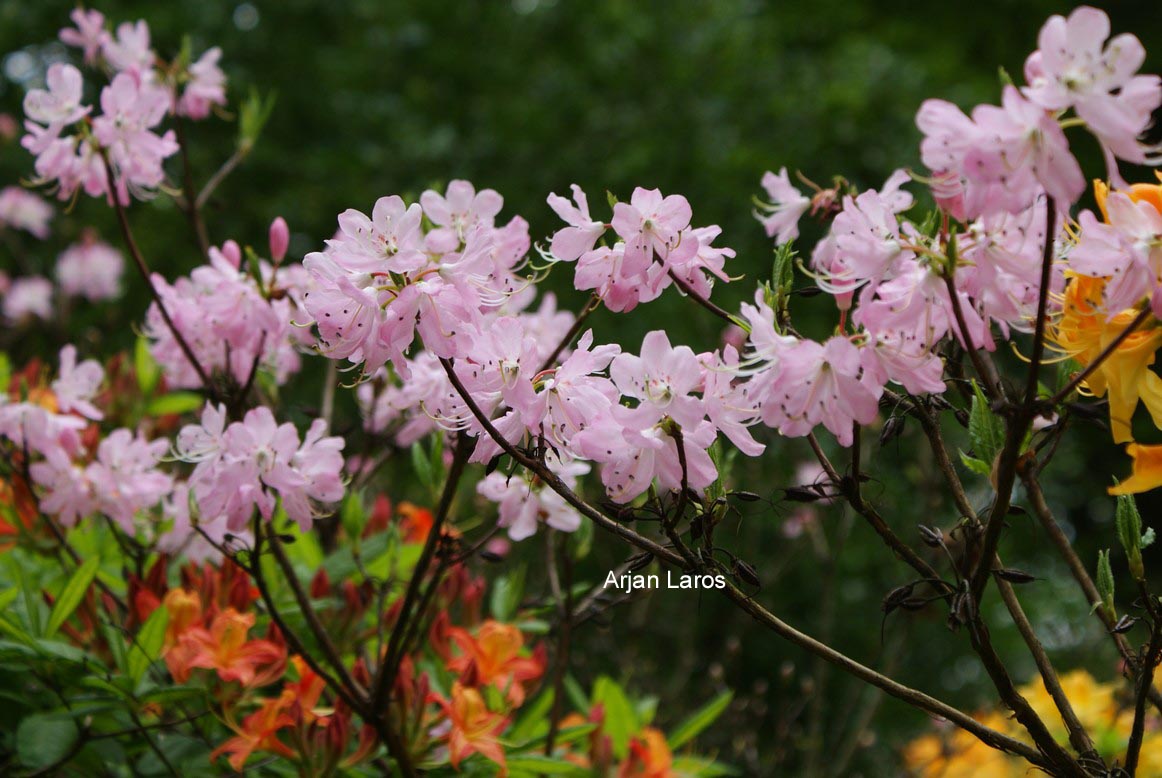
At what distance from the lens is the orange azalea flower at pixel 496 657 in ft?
6.26

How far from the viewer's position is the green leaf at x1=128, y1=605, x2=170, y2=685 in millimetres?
1712

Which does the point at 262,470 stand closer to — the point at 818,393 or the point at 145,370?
the point at 818,393

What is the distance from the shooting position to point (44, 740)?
64.6 inches

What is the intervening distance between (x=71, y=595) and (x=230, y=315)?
1.77ft

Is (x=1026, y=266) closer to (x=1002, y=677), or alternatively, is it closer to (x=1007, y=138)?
(x=1007, y=138)

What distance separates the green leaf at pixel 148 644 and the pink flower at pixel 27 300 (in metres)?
4.19

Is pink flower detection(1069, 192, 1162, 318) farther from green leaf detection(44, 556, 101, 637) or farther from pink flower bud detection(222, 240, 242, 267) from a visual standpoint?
green leaf detection(44, 556, 101, 637)

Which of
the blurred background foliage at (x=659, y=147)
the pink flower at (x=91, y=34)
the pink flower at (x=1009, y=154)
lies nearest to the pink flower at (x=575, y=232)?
the pink flower at (x=1009, y=154)

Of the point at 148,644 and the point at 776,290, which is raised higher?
the point at 776,290

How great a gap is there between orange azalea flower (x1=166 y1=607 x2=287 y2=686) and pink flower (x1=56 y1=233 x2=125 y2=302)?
4.20 metres

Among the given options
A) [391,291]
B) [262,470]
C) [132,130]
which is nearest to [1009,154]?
[391,291]

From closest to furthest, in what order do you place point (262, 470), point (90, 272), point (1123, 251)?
1. point (1123, 251)
2. point (262, 470)
3. point (90, 272)

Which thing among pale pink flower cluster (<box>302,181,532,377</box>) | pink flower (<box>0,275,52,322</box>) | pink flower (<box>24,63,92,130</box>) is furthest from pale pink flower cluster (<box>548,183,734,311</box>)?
pink flower (<box>0,275,52,322</box>)

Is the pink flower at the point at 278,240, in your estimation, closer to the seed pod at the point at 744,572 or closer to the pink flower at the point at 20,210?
the seed pod at the point at 744,572
